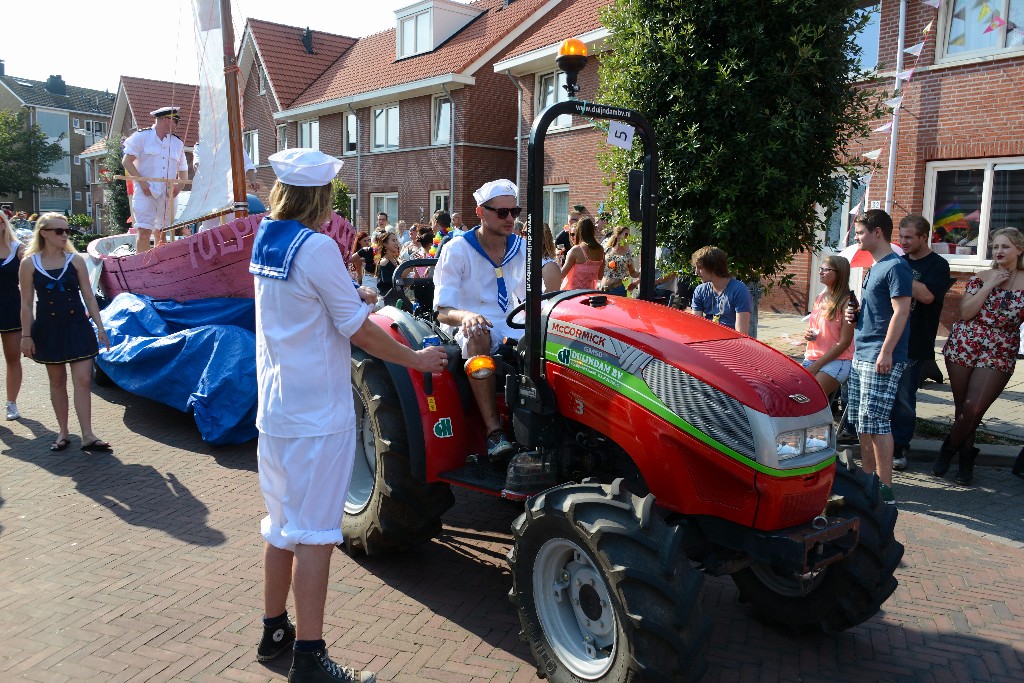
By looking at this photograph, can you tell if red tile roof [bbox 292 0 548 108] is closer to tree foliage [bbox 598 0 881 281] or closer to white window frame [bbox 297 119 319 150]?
white window frame [bbox 297 119 319 150]

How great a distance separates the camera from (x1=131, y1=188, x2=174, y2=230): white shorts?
991cm

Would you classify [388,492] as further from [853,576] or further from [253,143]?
[253,143]

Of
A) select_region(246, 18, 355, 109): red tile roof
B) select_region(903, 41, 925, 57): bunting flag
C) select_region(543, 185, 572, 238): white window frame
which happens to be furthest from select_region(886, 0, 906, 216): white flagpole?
select_region(246, 18, 355, 109): red tile roof

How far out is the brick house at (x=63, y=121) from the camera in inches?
2537

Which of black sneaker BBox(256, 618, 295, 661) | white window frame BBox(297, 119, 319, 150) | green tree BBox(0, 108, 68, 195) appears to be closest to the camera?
black sneaker BBox(256, 618, 295, 661)

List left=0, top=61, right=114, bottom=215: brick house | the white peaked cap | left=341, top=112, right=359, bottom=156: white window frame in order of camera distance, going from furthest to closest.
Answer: left=0, top=61, right=114, bottom=215: brick house → left=341, top=112, right=359, bottom=156: white window frame → the white peaked cap

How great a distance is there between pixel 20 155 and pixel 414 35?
1654 inches

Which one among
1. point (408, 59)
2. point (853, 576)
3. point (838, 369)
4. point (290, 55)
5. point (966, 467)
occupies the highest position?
point (290, 55)

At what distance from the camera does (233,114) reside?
8.41 meters

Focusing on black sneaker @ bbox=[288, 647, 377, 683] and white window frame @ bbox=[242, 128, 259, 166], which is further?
white window frame @ bbox=[242, 128, 259, 166]

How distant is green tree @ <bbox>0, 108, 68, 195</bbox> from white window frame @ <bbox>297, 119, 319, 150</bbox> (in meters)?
36.1

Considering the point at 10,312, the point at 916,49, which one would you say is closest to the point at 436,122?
the point at 916,49

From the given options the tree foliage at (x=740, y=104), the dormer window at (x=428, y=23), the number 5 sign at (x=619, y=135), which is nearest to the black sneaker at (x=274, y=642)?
the number 5 sign at (x=619, y=135)

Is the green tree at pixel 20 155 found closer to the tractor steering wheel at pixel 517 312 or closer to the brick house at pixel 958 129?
the brick house at pixel 958 129
